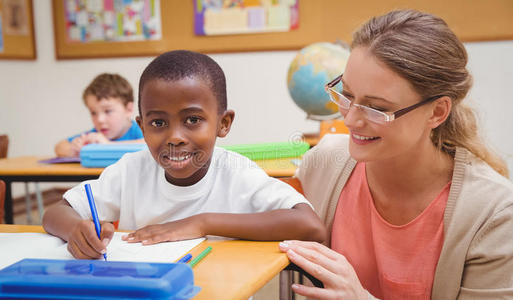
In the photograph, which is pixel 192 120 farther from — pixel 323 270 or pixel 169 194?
pixel 323 270

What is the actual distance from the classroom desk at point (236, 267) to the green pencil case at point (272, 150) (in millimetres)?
1242

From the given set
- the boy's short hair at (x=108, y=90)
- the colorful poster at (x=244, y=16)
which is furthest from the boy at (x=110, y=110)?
the colorful poster at (x=244, y=16)

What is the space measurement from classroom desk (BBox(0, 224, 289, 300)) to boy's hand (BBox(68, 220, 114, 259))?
0.17m

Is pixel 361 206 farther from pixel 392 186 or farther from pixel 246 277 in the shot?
pixel 246 277

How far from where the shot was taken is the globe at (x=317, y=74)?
7.97ft

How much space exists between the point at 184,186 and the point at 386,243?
54 cm

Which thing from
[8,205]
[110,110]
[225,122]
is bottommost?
[8,205]

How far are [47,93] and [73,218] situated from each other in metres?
4.20

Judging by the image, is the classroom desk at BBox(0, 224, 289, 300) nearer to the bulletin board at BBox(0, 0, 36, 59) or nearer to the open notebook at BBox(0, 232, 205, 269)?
the open notebook at BBox(0, 232, 205, 269)

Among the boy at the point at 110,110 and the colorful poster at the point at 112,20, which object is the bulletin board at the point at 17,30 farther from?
the boy at the point at 110,110

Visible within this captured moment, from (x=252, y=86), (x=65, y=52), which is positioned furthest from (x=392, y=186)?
(x=65, y=52)

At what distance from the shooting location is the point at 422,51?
3.50ft

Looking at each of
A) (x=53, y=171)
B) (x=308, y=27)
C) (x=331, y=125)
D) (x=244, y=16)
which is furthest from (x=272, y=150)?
(x=244, y=16)

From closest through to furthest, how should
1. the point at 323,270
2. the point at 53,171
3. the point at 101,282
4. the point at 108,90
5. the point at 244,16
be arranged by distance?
the point at 101,282 → the point at 323,270 → the point at 53,171 → the point at 108,90 → the point at 244,16
